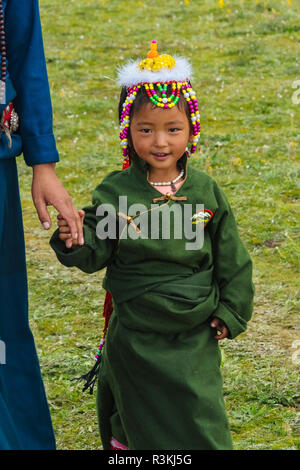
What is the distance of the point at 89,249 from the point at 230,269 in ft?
1.79

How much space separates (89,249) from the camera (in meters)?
3.03

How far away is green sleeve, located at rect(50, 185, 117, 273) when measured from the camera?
2994mm

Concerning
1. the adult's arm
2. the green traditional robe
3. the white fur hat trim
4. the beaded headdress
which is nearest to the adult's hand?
the adult's arm

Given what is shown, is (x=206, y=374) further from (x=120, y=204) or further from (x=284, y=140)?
(x=284, y=140)

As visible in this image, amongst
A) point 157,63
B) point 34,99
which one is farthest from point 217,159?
point 34,99

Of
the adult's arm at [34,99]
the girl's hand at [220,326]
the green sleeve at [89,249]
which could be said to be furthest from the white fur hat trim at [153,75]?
the girl's hand at [220,326]

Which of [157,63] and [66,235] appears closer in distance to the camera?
[66,235]

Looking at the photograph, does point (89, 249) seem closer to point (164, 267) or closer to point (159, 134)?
point (164, 267)

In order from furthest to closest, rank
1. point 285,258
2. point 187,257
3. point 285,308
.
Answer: point 285,258
point 285,308
point 187,257

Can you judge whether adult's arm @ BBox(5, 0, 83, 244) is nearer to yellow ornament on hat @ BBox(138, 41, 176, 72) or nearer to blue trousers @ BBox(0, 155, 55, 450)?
blue trousers @ BBox(0, 155, 55, 450)

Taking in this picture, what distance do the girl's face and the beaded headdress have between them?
0.04 m

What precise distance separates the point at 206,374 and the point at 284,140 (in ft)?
17.2
